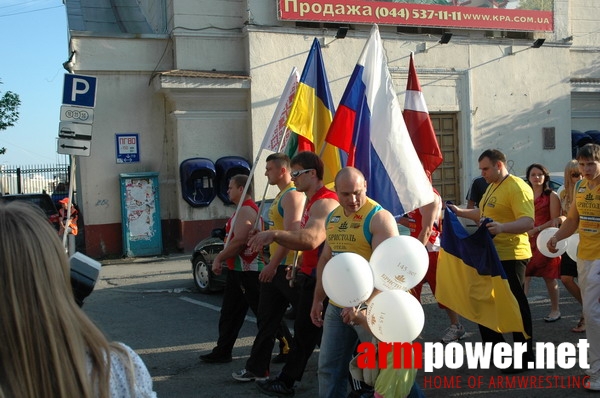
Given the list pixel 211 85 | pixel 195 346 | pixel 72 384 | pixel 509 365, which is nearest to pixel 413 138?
pixel 509 365

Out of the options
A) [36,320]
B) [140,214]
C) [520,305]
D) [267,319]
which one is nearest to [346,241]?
[267,319]

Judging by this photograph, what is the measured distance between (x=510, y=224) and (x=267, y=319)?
2261mm

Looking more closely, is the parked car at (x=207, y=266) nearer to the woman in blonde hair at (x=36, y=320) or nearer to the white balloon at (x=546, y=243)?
the white balloon at (x=546, y=243)

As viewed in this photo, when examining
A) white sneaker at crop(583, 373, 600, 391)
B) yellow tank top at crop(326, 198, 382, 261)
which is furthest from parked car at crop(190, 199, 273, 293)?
white sneaker at crop(583, 373, 600, 391)

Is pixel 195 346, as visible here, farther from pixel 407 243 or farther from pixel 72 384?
pixel 72 384

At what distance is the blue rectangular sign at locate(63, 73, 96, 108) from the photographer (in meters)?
8.77

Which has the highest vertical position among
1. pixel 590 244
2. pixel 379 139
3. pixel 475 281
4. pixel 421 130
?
pixel 421 130

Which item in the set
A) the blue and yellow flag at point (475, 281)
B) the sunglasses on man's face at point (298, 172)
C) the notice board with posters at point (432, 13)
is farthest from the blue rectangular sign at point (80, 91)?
the notice board with posters at point (432, 13)

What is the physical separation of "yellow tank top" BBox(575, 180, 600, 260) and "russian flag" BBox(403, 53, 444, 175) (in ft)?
4.92

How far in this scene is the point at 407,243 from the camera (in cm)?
397

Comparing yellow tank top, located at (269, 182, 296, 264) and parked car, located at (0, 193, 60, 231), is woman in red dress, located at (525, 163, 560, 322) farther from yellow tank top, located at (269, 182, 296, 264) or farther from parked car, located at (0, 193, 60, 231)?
parked car, located at (0, 193, 60, 231)

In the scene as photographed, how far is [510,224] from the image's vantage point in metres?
5.62

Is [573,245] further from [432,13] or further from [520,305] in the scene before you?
[432,13]

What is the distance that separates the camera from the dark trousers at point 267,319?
567 cm
